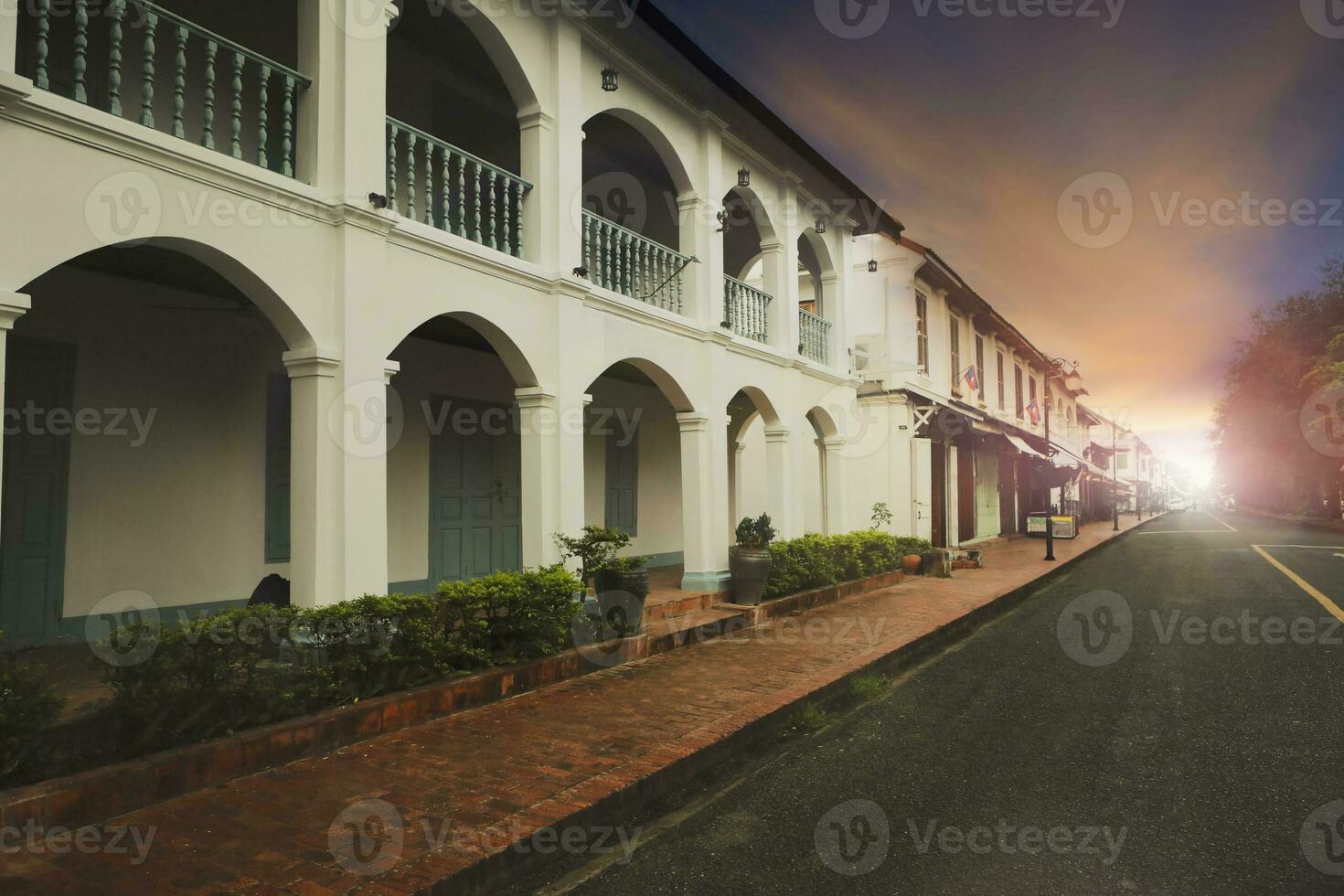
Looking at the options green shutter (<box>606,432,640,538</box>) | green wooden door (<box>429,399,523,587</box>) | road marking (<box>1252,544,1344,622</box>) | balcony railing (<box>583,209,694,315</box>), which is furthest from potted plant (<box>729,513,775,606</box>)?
road marking (<box>1252,544,1344,622</box>)

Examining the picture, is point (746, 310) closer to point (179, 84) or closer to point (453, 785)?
point (179, 84)

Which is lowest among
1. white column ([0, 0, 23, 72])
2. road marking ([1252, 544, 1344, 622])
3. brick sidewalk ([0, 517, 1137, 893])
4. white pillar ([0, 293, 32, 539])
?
road marking ([1252, 544, 1344, 622])

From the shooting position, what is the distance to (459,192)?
7.89 m

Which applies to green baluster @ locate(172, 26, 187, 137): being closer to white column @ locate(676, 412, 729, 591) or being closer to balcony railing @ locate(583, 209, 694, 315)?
balcony railing @ locate(583, 209, 694, 315)

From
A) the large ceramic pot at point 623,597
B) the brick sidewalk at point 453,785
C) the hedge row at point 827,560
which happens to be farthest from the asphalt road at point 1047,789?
the hedge row at point 827,560

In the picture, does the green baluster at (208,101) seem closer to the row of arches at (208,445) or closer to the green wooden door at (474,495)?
the row of arches at (208,445)

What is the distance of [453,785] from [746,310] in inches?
374

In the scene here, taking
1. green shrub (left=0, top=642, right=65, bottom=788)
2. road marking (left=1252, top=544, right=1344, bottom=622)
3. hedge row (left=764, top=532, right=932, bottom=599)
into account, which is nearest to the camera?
green shrub (left=0, top=642, right=65, bottom=788)

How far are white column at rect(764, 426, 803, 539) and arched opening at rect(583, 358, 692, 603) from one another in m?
1.70

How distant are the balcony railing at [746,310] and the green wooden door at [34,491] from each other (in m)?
7.96

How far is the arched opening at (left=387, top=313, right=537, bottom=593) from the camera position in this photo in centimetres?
964

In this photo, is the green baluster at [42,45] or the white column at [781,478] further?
the white column at [781,478]

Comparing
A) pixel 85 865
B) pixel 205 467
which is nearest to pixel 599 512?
pixel 205 467

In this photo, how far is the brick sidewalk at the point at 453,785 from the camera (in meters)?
3.50
